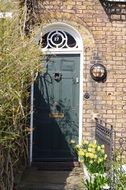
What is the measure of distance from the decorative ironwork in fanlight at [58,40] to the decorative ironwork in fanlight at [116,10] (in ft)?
3.07

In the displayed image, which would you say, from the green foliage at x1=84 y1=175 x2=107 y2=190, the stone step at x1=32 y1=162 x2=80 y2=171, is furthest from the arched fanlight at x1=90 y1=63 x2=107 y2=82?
the green foliage at x1=84 y1=175 x2=107 y2=190

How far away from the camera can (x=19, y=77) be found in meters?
6.12

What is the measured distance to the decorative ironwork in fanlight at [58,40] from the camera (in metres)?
10.1

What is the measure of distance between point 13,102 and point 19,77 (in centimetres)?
34

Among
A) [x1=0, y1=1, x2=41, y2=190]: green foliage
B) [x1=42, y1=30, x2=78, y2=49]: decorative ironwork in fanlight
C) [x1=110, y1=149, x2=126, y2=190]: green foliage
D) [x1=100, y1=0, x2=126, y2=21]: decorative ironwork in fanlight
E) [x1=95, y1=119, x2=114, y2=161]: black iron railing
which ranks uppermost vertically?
[x1=100, y1=0, x2=126, y2=21]: decorative ironwork in fanlight

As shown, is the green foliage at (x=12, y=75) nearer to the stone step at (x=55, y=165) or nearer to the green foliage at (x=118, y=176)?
the green foliage at (x=118, y=176)

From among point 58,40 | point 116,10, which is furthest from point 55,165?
point 116,10

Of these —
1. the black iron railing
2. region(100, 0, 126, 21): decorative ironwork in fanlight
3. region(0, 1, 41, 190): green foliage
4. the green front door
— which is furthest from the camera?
the green front door

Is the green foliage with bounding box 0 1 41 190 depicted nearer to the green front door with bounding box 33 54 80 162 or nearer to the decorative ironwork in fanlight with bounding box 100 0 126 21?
the green front door with bounding box 33 54 80 162

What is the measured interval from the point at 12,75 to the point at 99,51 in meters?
4.26

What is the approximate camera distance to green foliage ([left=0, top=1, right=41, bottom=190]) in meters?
5.89

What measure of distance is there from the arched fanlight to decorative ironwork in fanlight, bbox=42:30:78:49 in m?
0.65

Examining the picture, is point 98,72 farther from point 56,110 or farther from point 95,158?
point 95,158

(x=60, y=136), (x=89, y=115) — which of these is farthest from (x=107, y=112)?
(x=60, y=136)
